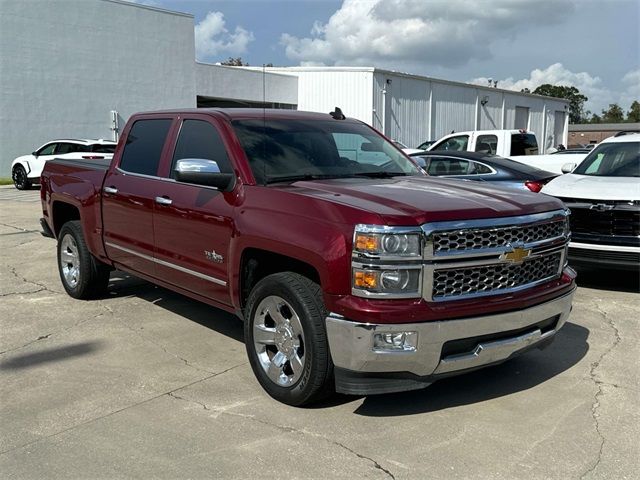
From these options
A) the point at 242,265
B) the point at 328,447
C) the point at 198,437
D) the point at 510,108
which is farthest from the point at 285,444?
the point at 510,108

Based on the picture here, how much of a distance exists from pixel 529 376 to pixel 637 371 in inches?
34.6

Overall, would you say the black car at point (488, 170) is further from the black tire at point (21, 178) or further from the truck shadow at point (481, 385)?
the black tire at point (21, 178)

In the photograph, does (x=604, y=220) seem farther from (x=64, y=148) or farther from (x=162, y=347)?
(x=64, y=148)

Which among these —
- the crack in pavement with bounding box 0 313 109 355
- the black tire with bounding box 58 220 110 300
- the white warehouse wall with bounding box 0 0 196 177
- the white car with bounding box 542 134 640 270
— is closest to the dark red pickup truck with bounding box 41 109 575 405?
the crack in pavement with bounding box 0 313 109 355

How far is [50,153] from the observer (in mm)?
19844

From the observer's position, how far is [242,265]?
431cm

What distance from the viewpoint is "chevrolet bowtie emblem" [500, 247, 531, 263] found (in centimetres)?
373

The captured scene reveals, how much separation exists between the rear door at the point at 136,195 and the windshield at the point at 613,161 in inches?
223

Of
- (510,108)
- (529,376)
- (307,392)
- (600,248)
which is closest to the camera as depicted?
(307,392)

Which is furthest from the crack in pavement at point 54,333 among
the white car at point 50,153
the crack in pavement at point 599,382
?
the white car at point 50,153

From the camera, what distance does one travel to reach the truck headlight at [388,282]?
3449mm

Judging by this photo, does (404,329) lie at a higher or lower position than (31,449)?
higher

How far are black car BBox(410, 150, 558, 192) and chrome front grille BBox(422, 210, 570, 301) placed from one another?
4.99 metres

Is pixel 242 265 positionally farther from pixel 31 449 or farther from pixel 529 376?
pixel 529 376
